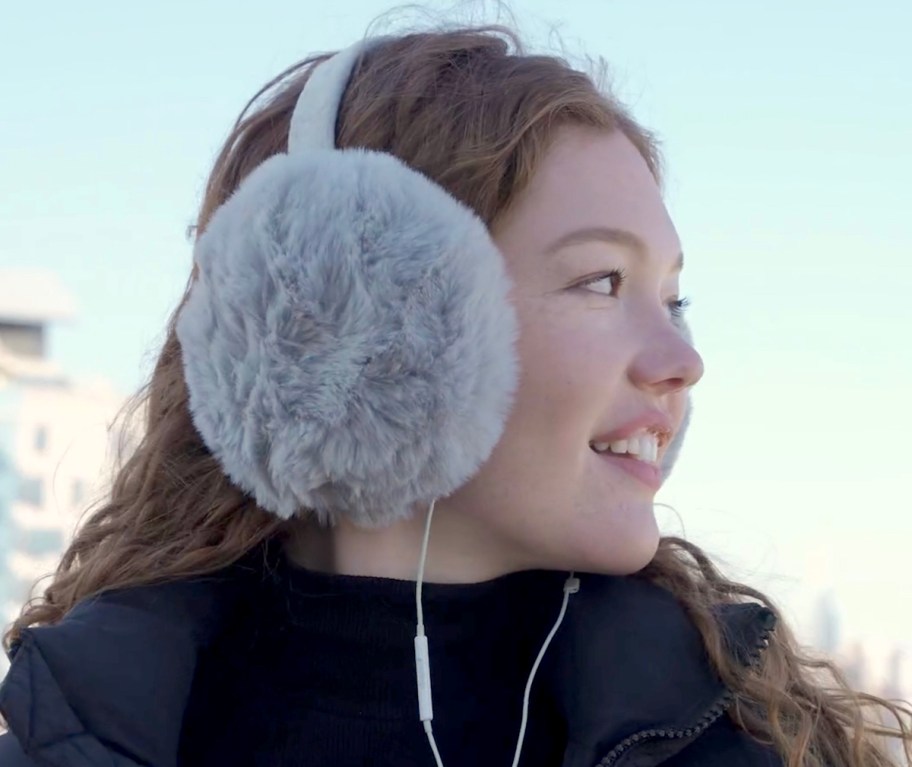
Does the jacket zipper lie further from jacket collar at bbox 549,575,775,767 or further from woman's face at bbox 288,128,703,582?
woman's face at bbox 288,128,703,582

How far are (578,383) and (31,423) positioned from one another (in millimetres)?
7897

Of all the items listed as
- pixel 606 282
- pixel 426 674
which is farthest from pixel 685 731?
pixel 606 282

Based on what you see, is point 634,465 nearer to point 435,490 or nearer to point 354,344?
point 435,490

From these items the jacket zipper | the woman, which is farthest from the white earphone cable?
the jacket zipper

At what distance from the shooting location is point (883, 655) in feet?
36.4

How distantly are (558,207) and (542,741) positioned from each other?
27.7 inches

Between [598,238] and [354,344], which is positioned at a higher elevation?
[598,238]

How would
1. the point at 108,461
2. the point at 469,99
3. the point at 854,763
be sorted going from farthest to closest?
the point at 108,461 < the point at 469,99 < the point at 854,763

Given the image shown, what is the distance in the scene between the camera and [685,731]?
4.96ft

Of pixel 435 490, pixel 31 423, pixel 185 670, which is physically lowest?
pixel 31 423

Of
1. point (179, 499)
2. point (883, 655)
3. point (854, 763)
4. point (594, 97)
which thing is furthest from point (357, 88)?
point (883, 655)

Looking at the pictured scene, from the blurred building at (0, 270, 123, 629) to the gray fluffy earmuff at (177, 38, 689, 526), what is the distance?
4.61m

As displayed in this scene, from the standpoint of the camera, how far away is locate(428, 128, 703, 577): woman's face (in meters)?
1.56

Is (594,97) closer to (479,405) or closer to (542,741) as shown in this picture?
(479,405)
